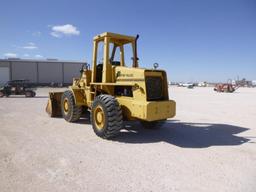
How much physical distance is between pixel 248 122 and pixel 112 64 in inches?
249

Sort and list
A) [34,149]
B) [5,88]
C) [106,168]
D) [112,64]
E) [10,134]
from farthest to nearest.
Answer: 1. [5,88]
2. [112,64]
3. [10,134]
4. [34,149]
5. [106,168]

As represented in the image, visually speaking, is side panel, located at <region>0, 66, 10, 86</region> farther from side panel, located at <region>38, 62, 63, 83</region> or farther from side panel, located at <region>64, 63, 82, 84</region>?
side panel, located at <region>64, 63, 82, 84</region>

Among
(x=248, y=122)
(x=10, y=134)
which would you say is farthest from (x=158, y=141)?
(x=248, y=122)

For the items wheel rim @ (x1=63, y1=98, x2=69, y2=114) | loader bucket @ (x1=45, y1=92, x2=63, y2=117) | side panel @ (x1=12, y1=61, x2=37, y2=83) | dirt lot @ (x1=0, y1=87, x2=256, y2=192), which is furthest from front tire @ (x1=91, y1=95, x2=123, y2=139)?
A: side panel @ (x1=12, y1=61, x2=37, y2=83)

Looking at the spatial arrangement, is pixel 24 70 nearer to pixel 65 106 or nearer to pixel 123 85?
pixel 65 106

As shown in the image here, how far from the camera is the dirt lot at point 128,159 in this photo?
4.38 meters

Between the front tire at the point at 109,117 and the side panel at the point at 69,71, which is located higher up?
the side panel at the point at 69,71

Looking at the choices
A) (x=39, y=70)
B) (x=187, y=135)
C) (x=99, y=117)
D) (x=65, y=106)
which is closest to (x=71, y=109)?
(x=65, y=106)

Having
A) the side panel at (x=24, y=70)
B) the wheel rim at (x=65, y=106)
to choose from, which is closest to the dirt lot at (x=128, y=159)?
the wheel rim at (x=65, y=106)

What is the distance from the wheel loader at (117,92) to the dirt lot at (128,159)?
2.17 feet

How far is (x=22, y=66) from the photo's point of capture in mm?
50500

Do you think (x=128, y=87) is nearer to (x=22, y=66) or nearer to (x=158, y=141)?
(x=158, y=141)

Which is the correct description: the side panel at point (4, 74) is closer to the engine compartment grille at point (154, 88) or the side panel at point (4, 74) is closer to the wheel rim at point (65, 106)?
the wheel rim at point (65, 106)

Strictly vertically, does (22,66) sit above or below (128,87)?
above
